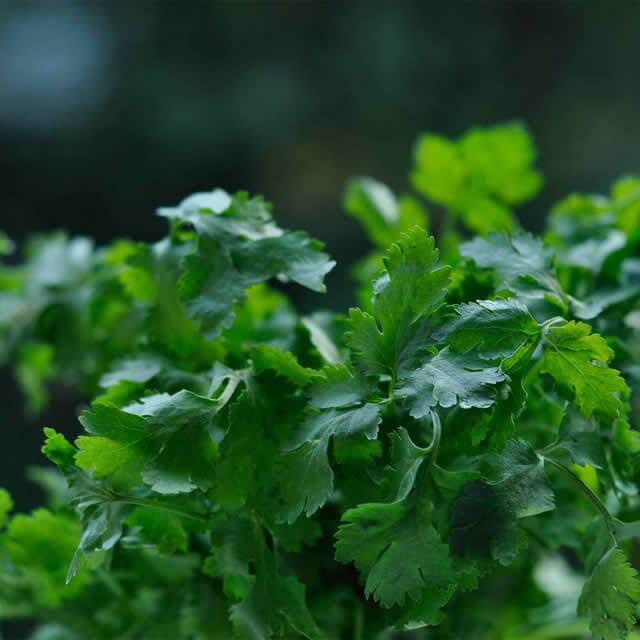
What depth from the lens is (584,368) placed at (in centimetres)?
45

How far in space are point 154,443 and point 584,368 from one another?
260 millimetres

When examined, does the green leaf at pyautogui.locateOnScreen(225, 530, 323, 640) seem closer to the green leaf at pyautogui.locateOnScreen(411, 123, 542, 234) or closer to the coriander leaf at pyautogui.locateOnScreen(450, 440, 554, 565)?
the coriander leaf at pyautogui.locateOnScreen(450, 440, 554, 565)

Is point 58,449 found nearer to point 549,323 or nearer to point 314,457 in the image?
point 314,457

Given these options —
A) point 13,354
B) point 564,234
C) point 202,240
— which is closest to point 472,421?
point 202,240

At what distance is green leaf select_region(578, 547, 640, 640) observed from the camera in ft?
1.42

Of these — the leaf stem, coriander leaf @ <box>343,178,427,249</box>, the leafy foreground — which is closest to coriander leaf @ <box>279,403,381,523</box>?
the leafy foreground

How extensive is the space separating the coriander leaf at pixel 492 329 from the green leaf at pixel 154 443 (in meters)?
0.16

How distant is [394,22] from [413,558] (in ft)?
4.91

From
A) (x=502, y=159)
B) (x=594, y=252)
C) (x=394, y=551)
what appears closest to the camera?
(x=394, y=551)

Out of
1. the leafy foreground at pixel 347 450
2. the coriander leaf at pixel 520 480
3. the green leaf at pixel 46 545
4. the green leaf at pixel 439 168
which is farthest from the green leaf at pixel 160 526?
the green leaf at pixel 439 168

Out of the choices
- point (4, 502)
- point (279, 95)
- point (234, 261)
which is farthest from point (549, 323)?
point (279, 95)

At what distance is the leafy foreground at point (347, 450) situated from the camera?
17.1 inches

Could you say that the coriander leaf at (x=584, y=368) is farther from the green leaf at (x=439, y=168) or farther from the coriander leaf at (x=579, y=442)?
the green leaf at (x=439, y=168)

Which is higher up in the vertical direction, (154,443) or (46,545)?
(154,443)
